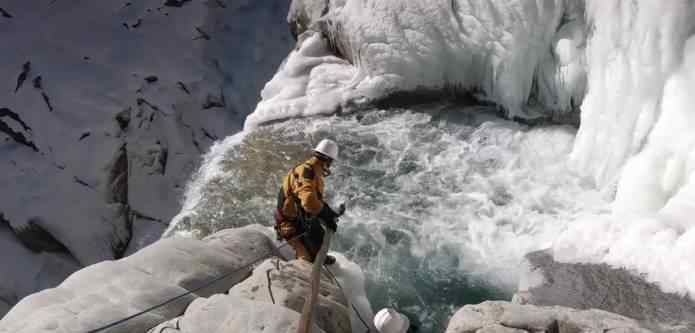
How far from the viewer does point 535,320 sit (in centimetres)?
419

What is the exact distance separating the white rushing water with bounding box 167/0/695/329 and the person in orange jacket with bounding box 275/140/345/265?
1.15 metres

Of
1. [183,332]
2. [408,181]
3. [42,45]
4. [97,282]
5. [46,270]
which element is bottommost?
[46,270]

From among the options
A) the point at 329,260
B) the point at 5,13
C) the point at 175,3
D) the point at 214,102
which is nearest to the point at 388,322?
the point at 329,260

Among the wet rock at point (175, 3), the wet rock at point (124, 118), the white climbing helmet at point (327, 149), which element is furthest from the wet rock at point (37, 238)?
the white climbing helmet at point (327, 149)

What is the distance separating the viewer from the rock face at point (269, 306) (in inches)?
152

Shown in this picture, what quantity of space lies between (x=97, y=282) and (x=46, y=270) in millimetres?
6423

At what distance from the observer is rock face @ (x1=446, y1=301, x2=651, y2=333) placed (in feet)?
13.5

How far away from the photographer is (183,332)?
3.87m

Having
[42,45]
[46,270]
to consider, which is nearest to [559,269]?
[46,270]

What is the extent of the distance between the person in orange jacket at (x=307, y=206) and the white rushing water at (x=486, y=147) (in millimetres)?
1154

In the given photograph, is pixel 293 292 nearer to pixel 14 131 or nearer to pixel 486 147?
pixel 486 147

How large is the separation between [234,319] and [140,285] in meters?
1.05

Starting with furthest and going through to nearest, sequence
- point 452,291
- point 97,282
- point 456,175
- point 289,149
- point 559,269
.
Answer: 1. point 289,149
2. point 456,175
3. point 452,291
4. point 559,269
5. point 97,282

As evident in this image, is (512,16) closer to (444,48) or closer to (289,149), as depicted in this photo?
(444,48)
